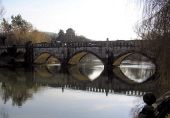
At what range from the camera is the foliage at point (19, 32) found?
80.8 m

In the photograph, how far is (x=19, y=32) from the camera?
85812 mm

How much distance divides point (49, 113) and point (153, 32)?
9.23 metres

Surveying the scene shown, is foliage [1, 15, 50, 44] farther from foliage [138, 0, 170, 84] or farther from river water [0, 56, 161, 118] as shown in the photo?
foliage [138, 0, 170, 84]

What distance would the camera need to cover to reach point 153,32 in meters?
11.6

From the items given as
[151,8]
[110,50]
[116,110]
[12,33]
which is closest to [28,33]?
[12,33]

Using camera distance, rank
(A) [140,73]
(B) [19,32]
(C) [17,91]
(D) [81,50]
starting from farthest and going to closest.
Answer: (B) [19,32], (D) [81,50], (A) [140,73], (C) [17,91]

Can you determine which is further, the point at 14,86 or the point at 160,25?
the point at 14,86

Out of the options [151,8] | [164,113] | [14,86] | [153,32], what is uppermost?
[151,8]

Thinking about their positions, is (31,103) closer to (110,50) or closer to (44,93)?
(44,93)

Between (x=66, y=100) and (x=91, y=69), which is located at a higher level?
(x=66, y=100)

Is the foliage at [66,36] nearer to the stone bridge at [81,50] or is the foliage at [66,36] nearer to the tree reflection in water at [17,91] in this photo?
the stone bridge at [81,50]

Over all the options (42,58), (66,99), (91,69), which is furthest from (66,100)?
(42,58)

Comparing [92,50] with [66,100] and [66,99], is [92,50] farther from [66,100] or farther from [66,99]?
[66,100]

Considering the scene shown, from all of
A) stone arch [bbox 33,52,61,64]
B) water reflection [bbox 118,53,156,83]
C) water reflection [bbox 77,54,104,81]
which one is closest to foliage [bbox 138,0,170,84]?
water reflection [bbox 118,53,156,83]
